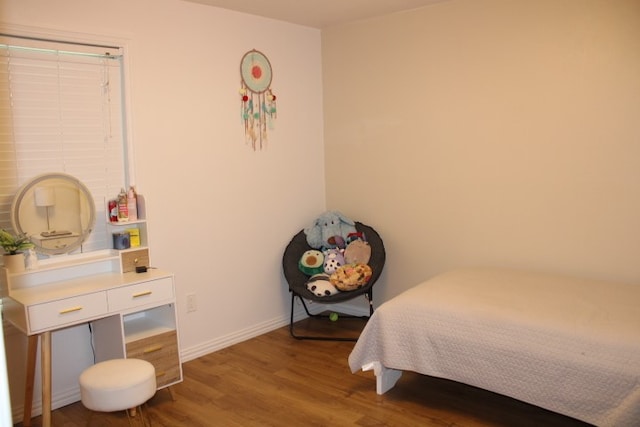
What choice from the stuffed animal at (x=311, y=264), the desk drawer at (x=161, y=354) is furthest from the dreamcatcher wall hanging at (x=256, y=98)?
the desk drawer at (x=161, y=354)

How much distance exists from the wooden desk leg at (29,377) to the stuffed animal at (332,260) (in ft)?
6.58

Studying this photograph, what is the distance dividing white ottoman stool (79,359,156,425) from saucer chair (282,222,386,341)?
147cm

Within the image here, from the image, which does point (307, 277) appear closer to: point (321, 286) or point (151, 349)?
point (321, 286)

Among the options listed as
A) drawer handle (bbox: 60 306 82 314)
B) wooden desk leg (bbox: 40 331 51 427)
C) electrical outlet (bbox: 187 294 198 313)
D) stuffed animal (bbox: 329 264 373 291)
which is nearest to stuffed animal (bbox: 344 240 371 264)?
stuffed animal (bbox: 329 264 373 291)

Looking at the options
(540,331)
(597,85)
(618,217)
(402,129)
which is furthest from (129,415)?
(597,85)

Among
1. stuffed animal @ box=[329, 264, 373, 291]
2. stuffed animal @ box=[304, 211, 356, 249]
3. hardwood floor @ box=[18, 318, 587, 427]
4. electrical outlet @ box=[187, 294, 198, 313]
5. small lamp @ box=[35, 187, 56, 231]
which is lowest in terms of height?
hardwood floor @ box=[18, 318, 587, 427]

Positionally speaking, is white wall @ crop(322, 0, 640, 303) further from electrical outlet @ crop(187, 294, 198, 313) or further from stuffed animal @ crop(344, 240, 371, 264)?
electrical outlet @ crop(187, 294, 198, 313)

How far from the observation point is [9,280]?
2695mm

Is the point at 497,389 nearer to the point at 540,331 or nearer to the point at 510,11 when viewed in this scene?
the point at 540,331

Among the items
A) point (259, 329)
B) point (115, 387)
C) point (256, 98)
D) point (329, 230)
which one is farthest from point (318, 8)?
point (115, 387)

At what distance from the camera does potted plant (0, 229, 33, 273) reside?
268 centimetres

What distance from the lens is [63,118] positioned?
117 inches

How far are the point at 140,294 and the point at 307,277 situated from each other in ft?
4.77

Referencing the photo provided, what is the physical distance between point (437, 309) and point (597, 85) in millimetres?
1602
